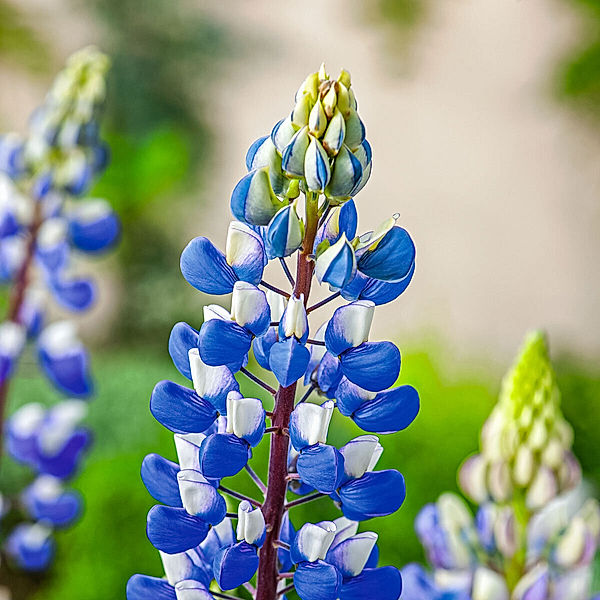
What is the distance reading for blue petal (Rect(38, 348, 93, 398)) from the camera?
1.85 ft

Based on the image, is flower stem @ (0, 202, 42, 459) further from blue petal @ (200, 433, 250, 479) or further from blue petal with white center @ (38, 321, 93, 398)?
blue petal @ (200, 433, 250, 479)

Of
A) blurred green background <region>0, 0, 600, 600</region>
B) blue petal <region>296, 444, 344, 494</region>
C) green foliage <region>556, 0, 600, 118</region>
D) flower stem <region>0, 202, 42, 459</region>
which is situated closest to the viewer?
blue petal <region>296, 444, 344, 494</region>

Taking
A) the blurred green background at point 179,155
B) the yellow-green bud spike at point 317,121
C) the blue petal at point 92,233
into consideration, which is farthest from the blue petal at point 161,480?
the blurred green background at point 179,155

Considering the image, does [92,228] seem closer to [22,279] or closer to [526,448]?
[22,279]

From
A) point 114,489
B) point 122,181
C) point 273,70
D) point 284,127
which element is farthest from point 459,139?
point 284,127

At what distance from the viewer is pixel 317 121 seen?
0.87 ft

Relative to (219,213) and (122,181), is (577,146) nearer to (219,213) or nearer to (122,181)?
(219,213)

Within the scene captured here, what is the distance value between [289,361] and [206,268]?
39 mm

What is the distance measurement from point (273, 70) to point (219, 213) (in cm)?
32

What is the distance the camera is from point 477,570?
432 mm

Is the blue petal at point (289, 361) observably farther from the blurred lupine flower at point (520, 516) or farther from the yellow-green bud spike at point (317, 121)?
the blurred lupine flower at point (520, 516)

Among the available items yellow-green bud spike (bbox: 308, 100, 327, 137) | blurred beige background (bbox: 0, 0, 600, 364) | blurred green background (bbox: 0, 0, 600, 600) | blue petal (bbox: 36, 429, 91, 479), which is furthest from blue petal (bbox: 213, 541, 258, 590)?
blurred beige background (bbox: 0, 0, 600, 364)

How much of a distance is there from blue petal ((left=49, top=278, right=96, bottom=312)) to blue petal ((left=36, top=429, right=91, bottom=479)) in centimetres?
8

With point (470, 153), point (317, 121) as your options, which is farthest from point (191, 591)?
point (470, 153)
